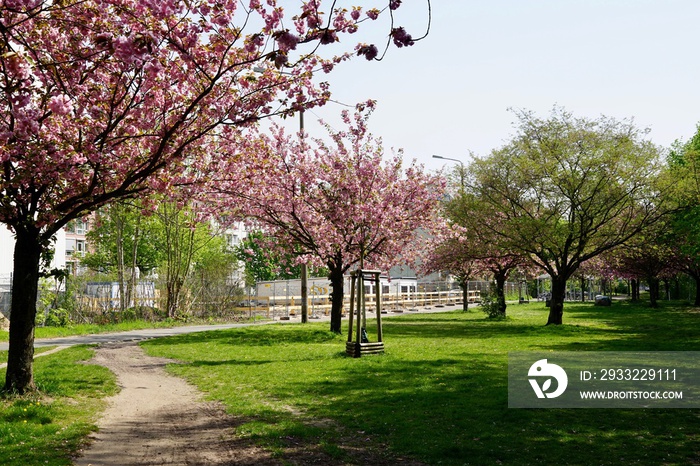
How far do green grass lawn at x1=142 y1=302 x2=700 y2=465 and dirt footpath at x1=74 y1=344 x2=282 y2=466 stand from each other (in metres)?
0.43

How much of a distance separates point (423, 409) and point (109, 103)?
700 centimetres

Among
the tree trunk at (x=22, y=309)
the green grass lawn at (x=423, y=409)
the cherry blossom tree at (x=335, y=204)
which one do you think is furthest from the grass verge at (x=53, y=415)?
the cherry blossom tree at (x=335, y=204)

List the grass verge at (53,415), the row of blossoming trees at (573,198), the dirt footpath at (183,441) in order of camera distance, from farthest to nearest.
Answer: the row of blossoming trees at (573,198), the grass verge at (53,415), the dirt footpath at (183,441)

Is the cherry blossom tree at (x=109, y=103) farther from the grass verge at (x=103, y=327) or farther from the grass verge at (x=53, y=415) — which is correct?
the grass verge at (x=103, y=327)

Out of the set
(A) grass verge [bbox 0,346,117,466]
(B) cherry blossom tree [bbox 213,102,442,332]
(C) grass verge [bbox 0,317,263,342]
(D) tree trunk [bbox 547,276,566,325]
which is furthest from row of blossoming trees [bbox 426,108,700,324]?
(A) grass verge [bbox 0,346,117,466]

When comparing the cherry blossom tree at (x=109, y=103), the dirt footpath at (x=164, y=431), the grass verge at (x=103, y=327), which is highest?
the cherry blossom tree at (x=109, y=103)

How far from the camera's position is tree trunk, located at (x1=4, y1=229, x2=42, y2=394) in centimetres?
1106

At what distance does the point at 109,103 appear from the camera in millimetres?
10102

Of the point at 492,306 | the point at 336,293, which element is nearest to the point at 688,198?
the point at 492,306

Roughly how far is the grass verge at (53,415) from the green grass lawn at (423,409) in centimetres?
207

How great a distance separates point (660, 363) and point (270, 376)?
29.4 feet

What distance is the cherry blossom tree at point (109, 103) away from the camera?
8.66 metres

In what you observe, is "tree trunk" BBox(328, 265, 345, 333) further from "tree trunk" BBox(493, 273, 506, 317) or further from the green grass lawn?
"tree trunk" BBox(493, 273, 506, 317)

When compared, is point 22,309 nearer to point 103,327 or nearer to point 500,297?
point 103,327
